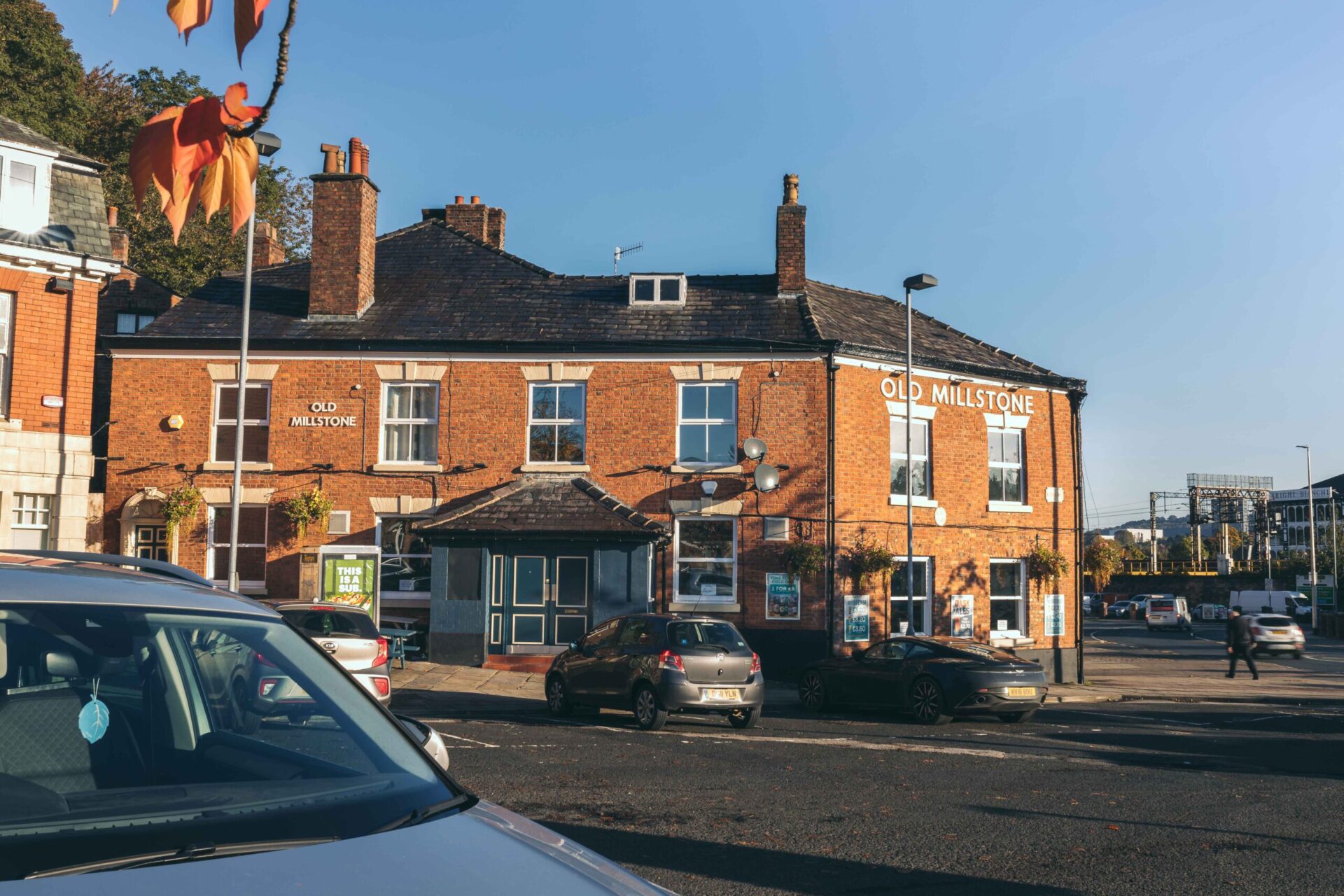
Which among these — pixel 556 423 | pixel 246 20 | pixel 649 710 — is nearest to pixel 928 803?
pixel 649 710

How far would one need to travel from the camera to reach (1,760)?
2783 mm

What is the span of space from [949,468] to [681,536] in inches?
247

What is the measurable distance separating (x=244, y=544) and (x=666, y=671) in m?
12.9

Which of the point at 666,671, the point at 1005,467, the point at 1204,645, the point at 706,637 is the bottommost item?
the point at 1204,645

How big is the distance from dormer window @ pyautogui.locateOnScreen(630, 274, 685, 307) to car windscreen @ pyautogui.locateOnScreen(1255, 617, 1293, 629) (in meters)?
25.5

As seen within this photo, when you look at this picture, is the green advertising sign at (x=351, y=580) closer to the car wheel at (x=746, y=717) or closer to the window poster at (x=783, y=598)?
the window poster at (x=783, y=598)

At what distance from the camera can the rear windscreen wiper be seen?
229cm

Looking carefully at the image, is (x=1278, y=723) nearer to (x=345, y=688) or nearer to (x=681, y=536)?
(x=681, y=536)

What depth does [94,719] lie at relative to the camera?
3020 millimetres

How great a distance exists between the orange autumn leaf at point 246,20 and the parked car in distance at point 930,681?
15384 mm

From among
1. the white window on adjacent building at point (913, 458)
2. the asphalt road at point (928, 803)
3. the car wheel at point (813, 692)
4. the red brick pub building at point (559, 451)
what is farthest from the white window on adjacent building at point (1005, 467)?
the asphalt road at point (928, 803)

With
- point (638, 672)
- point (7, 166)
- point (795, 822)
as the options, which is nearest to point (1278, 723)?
point (638, 672)

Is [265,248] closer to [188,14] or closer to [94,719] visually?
[94,719]

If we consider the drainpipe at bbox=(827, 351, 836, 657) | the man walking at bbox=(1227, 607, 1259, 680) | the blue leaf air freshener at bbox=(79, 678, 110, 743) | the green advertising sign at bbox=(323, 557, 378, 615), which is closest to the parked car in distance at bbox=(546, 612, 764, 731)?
the green advertising sign at bbox=(323, 557, 378, 615)
